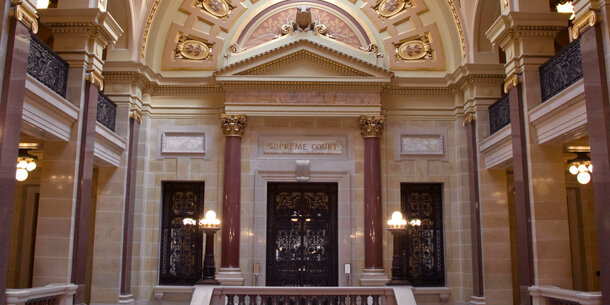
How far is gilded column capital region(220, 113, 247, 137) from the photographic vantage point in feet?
55.7

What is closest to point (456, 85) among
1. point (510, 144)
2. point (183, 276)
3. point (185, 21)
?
point (510, 144)

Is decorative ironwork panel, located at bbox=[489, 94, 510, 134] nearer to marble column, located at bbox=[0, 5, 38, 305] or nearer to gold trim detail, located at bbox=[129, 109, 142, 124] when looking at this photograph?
gold trim detail, located at bbox=[129, 109, 142, 124]

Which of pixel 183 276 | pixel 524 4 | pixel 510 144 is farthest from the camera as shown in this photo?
pixel 183 276

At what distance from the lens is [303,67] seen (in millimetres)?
17484

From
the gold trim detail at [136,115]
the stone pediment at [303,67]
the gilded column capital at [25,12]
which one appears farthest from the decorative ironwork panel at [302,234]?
the gilded column capital at [25,12]

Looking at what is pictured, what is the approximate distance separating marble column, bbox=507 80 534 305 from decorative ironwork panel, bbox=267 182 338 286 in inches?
239

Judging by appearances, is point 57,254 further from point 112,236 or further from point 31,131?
point 112,236

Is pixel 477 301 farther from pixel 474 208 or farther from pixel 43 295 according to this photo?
pixel 43 295

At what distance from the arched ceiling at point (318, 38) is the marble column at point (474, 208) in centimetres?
218

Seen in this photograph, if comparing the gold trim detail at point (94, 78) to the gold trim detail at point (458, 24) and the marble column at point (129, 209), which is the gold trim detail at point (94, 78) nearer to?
the marble column at point (129, 209)

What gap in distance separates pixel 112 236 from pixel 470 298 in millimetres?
9680

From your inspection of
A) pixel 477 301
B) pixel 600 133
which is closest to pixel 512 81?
pixel 600 133

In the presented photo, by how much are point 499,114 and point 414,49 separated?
13.4 feet

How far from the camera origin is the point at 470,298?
16.3 metres
